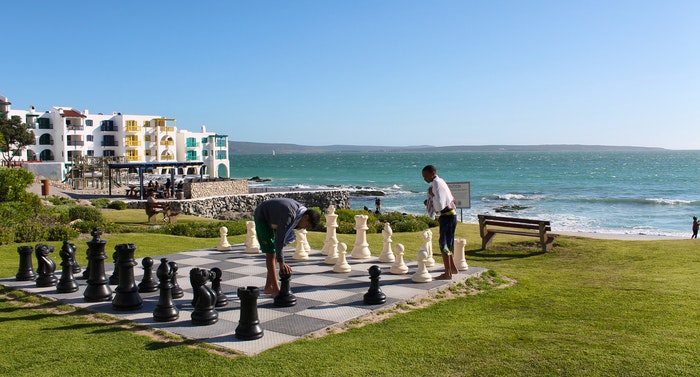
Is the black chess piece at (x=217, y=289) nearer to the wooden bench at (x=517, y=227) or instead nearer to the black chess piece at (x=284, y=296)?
the black chess piece at (x=284, y=296)

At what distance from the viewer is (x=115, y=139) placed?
86.9m

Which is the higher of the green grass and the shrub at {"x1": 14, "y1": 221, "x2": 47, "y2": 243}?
the shrub at {"x1": 14, "y1": 221, "x2": 47, "y2": 243}

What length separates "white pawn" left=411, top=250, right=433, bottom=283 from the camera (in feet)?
28.7

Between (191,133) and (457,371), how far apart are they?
93.9 metres

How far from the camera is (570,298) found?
8094 millimetres

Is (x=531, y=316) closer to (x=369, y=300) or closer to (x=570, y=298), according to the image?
(x=570, y=298)

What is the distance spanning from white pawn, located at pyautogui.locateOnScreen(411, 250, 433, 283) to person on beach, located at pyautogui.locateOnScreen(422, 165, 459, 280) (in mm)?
276

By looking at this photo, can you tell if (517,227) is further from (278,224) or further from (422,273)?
(278,224)

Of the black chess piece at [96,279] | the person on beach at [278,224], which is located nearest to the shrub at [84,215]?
the black chess piece at [96,279]

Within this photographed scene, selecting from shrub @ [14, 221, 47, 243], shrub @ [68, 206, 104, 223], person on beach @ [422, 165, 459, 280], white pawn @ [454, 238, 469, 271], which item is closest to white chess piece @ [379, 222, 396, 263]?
white pawn @ [454, 238, 469, 271]

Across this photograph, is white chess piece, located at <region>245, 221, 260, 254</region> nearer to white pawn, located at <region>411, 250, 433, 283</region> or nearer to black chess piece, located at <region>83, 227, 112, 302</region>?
white pawn, located at <region>411, 250, 433, 283</region>

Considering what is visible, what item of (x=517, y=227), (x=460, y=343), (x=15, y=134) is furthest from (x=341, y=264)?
(x=15, y=134)

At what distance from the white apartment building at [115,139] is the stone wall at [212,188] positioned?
1627 inches

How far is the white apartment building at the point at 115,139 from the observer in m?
80.5
